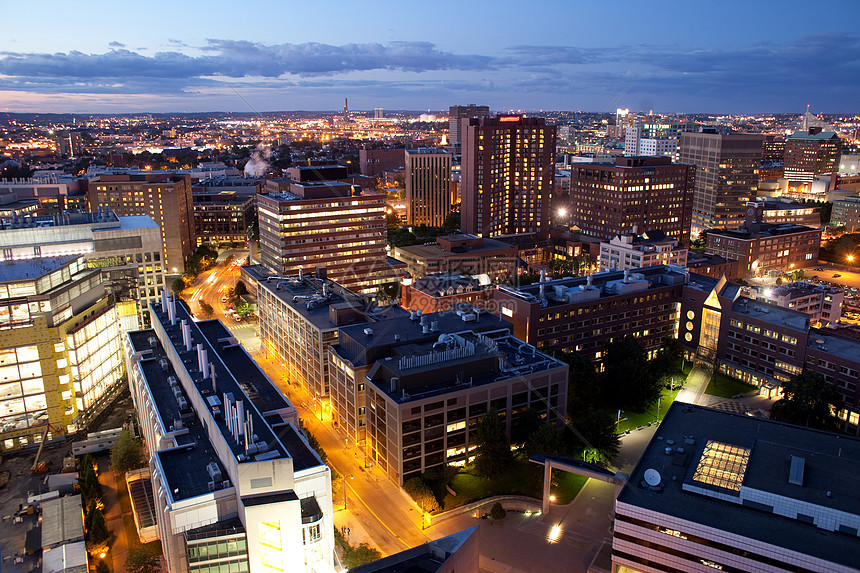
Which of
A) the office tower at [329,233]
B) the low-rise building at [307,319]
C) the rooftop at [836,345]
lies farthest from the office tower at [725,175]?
the low-rise building at [307,319]

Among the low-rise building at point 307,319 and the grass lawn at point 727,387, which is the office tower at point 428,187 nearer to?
the low-rise building at point 307,319

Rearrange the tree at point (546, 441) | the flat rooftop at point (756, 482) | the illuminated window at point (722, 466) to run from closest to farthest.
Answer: the flat rooftop at point (756, 482), the illuminated window at point (722, 466), the tree at point (546, 441)

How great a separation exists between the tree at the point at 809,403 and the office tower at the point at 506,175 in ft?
269

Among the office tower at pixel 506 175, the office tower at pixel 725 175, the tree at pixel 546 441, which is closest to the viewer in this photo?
the tree at pixel 546 441

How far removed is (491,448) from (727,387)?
36.4 m

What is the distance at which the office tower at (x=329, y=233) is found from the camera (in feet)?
334

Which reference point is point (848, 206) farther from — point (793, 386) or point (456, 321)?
point (456, 321)

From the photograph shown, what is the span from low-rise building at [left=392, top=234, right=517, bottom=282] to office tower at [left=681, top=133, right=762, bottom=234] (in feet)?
235

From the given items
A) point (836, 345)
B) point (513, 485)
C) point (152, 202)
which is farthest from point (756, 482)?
point (152, 202)

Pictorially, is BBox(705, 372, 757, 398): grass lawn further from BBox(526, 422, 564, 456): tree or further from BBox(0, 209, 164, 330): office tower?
BBox(0, 209, 164, 330): office tower

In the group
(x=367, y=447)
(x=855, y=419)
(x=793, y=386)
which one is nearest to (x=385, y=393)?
(x=367, y=447)

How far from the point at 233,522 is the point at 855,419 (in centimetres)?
5943

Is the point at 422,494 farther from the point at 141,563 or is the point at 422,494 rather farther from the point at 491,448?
the point at 141,563

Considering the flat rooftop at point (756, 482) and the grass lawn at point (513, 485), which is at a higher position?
the flat rooftop at point (756, 482)
